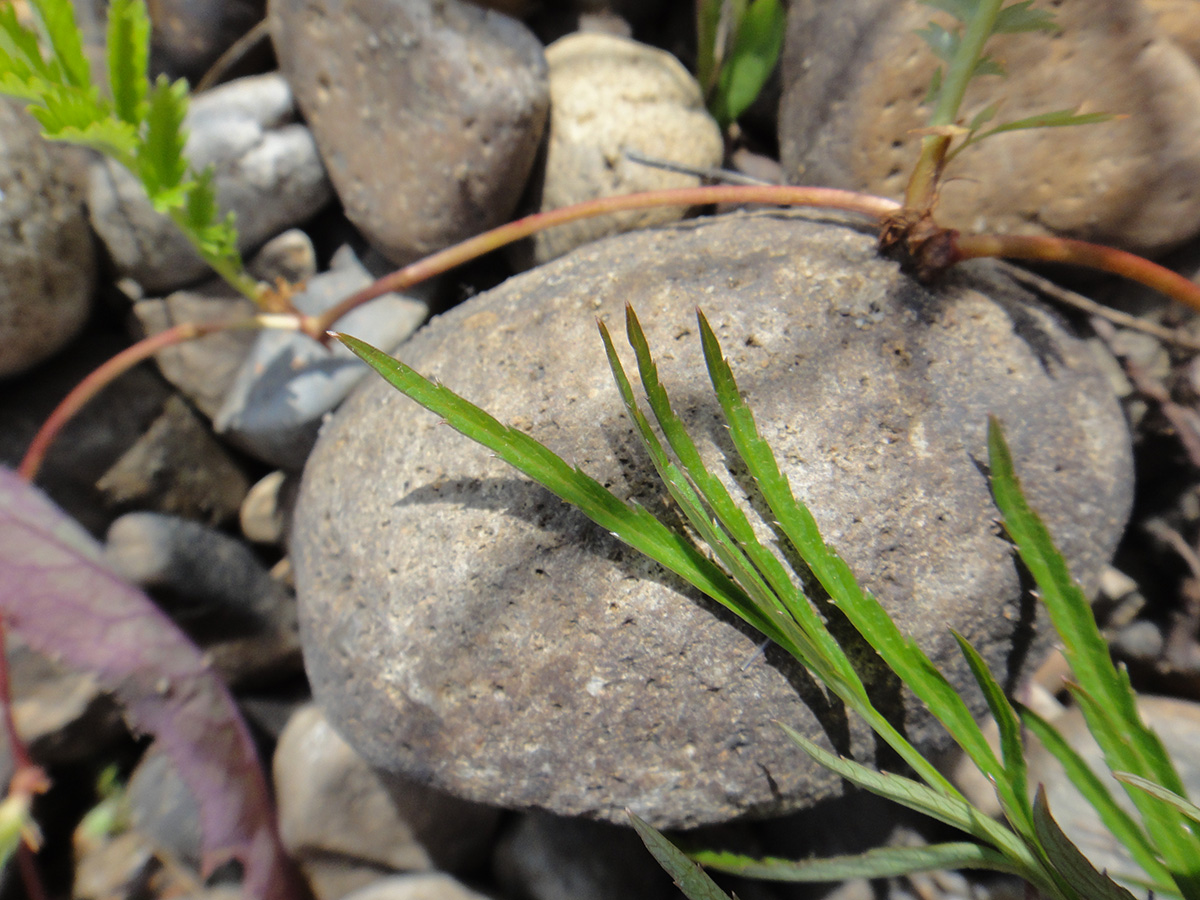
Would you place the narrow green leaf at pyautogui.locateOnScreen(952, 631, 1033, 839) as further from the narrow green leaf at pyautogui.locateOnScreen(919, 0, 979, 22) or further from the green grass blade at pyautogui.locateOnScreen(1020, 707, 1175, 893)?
the narrow green leaf at pyautogui.locateOnScreen(919, 0, 979, 22)

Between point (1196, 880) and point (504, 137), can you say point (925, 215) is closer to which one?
point (504, 137)

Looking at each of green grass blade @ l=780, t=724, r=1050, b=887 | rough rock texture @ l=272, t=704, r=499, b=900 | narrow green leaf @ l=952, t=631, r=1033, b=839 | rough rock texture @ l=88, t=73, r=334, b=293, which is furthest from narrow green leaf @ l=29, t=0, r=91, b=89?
narrow green leaf @ l=952, t=631, r=1033, b=839

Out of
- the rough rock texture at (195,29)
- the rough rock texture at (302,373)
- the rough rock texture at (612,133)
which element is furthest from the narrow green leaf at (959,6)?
the rough rock texture at (195,29)

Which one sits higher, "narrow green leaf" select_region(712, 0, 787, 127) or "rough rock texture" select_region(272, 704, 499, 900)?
"narrow green leaf" select_region(712, 0, 787, 127)

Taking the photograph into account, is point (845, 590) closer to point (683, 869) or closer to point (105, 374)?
point (683, 869)

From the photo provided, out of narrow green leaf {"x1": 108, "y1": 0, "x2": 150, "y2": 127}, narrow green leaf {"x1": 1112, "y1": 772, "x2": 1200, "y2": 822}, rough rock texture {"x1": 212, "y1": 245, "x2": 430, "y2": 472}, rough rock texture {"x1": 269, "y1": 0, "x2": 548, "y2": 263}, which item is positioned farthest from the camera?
rough rock texture {"x1": 212, "y1": 245, "x2": 430, "y2": 472}

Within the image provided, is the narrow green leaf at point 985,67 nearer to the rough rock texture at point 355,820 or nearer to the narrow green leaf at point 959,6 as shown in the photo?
the narrow green leaf at point 959,6

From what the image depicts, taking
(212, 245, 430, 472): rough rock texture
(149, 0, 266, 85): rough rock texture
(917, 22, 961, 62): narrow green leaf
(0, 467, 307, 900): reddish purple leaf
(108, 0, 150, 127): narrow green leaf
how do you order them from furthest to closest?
(149, 0, 266, 85): rough rock texture < (212, 245, 430, 472): rough rock texture < (0, 467, 307, 900): reddish purple leaf < (108, 0, 150, 127): narrow green leaf < (917, 22, 961, 62): narrow green leaf
